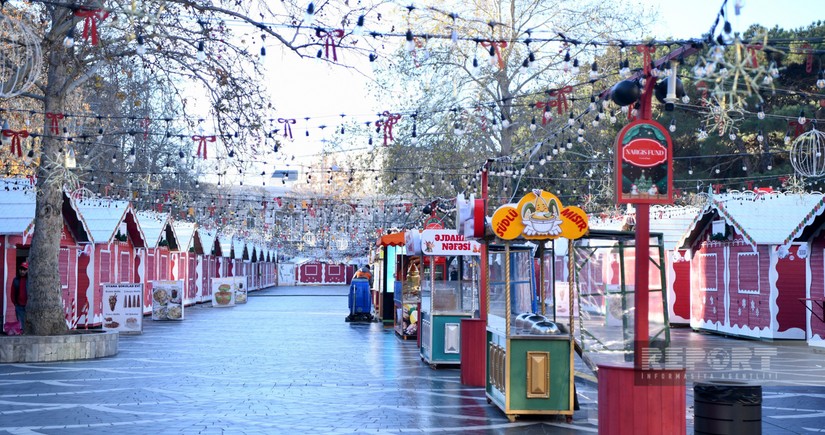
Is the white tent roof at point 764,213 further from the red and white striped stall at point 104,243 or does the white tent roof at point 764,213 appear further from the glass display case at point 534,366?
the red and white striped stall at point 104,243

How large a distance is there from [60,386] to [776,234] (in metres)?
17.1

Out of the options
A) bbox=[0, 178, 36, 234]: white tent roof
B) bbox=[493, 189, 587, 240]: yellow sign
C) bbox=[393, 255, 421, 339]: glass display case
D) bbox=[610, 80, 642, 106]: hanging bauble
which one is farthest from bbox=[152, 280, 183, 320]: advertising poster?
bbox=[610, 80, 642, 106]: hanging bauble

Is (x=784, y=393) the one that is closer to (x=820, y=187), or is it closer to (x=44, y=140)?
(x=44, y=140)

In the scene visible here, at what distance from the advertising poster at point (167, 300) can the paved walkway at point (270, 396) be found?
12044 mm

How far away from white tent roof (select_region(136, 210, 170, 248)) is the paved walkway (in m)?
13.7

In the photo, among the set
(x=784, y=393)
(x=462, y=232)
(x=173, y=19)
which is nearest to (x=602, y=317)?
(x=462, y=232)

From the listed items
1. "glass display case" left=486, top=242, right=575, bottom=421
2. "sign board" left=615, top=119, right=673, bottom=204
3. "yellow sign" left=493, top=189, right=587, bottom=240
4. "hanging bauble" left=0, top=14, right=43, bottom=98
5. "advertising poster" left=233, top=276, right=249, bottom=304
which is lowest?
"advertising poster" left=233, top=276, right=249, bottom=304

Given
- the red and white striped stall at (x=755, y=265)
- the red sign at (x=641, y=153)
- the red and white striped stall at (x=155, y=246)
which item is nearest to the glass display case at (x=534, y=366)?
the red sign at (x=641, y=153)

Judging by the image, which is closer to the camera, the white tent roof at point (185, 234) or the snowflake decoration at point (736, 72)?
the snowflake decoration at point (736, 72)

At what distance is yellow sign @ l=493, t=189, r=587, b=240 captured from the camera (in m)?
12.1

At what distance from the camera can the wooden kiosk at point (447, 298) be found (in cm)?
1822

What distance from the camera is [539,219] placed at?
12133mm

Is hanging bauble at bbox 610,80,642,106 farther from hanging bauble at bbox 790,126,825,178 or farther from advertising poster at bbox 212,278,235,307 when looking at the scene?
advertising poster at bbox 212,278,235,307

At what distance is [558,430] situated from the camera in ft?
37.2
